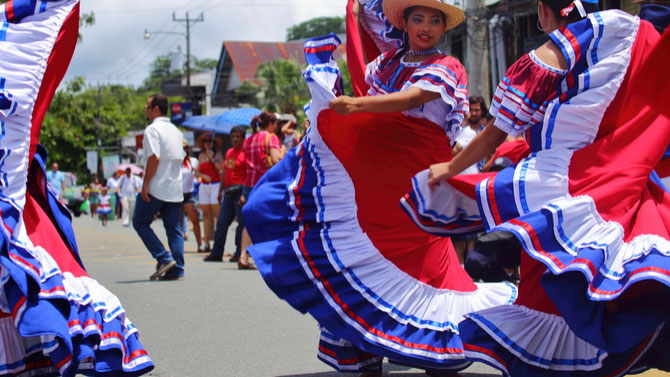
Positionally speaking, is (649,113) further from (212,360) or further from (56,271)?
(212,360)

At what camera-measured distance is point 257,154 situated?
10.4 meters

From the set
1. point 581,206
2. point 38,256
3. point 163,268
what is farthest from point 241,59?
point 581,206

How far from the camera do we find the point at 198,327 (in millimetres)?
6379

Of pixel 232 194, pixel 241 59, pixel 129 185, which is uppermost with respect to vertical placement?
pixel 241 59

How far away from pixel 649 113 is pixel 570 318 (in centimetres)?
89

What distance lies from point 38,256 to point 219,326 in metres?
2.87

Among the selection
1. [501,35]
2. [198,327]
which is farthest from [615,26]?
[501,35]

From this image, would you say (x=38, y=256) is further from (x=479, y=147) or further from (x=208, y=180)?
(x=208, y=180)

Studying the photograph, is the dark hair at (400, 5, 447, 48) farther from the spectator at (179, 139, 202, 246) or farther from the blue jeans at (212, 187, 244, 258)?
the spectator at (179, 139, 202, 246)

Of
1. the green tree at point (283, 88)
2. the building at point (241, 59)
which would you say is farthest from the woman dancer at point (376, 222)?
the building at point (241, 59)

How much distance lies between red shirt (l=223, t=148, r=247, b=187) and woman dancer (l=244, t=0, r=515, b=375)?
689 centimetres

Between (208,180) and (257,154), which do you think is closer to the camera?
(257,154)

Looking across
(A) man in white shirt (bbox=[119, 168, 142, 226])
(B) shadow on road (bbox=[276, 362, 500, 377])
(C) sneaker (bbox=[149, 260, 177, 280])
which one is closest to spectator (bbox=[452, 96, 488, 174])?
(C) sneaker (bbox=[149, 260, 177, 280])

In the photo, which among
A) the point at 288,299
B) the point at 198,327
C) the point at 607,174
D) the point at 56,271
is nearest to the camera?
the point at 607,174
